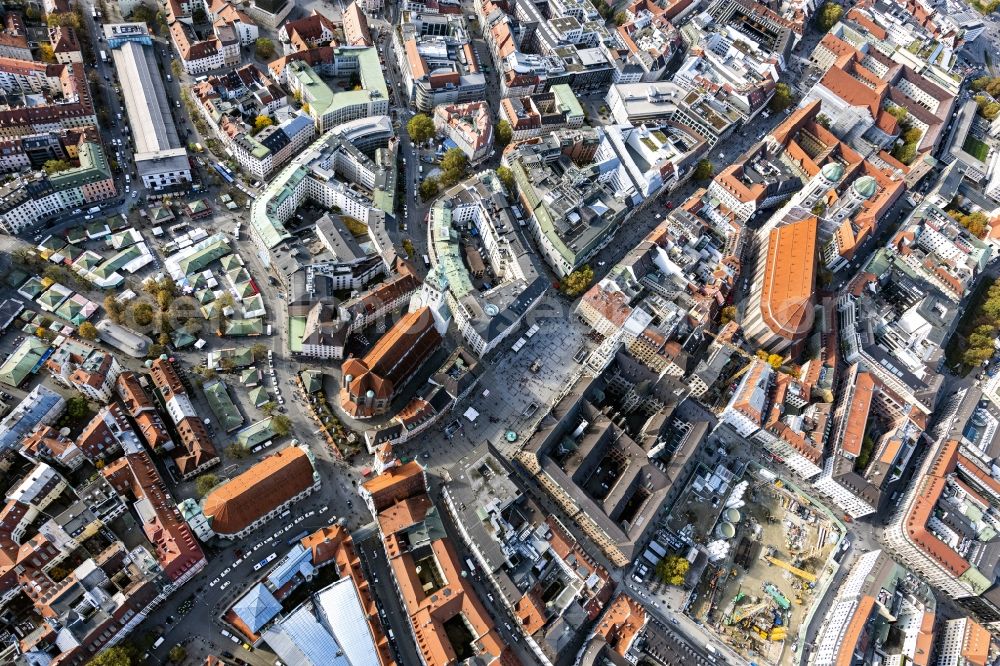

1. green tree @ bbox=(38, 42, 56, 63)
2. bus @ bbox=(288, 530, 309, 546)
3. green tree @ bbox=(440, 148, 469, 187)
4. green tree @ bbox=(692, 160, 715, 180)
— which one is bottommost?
bus @ bbox=(288, 530, 309, 546)

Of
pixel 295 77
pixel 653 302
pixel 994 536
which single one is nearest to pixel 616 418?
pixel 653 302

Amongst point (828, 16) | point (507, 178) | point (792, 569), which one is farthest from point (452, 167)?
point (828, 16)

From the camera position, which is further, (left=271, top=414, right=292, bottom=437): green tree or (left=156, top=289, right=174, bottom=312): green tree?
(left=156, top=289, right=174, bottom=312): green tree

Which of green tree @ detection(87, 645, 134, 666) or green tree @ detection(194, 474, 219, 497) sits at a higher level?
green tree @ detection(194, 474, 219, 497)

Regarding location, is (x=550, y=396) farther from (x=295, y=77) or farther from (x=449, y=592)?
(x=295, y=77)

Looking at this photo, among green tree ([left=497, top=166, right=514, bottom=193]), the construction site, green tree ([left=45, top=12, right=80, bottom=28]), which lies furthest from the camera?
green tree ([left=45, top=12, right=80, bottom=28])

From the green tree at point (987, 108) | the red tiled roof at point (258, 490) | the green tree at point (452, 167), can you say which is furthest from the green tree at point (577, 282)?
the green tree at point (987, 108)

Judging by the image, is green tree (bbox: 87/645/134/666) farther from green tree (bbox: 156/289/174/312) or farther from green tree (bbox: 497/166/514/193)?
green tree (bbox: 497/166/514/193)

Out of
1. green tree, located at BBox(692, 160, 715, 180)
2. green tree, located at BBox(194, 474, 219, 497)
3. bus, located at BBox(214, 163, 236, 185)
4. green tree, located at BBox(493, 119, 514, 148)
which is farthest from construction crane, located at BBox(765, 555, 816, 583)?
bus, located at BBox(214, 163, 236, 185)
